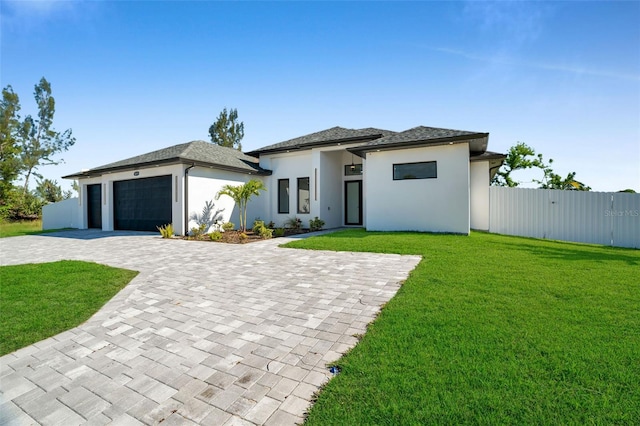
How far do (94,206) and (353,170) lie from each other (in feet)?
51.3

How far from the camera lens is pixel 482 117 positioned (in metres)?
12.5

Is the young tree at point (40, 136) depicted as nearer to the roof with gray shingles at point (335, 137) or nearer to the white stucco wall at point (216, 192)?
the white stucco wall at point (216, 192)

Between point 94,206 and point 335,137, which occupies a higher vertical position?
point 335,137

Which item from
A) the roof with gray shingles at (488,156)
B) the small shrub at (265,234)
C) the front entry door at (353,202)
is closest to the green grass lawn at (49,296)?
the small shrub at (265,234)

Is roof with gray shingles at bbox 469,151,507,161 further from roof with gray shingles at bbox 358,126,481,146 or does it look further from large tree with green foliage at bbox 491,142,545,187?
large tree with green foliage at bbox 491,142,545,187

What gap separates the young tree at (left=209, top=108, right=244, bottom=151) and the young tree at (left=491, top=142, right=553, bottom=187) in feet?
90.6

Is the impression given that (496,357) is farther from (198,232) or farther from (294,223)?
(294,223)

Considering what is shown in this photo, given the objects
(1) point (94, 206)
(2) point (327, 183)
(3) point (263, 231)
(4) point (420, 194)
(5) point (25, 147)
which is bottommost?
(3) point (263, 231)

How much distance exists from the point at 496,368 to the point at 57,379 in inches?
150

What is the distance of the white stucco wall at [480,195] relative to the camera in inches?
513

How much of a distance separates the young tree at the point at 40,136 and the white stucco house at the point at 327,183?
18925 millimetres

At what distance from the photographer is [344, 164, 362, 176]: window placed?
603 inches

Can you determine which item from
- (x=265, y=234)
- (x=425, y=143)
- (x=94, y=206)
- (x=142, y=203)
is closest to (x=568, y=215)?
(x=425, y=143)

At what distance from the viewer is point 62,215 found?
18.8 metres
